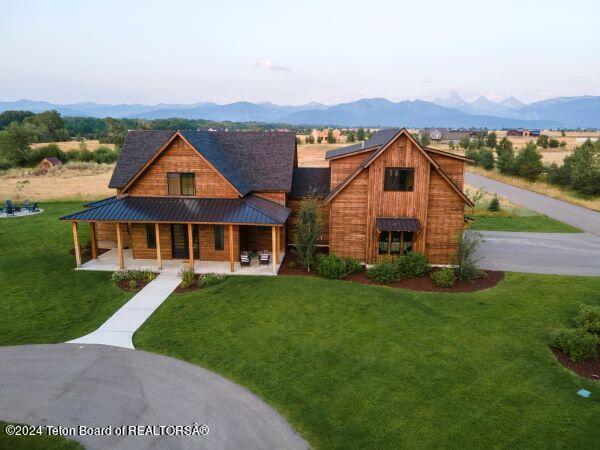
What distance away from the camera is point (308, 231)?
21.0 meters

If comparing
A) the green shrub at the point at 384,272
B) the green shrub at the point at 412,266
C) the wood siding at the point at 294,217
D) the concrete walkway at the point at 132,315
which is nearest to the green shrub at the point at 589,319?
the green shrub at the point at 412,266

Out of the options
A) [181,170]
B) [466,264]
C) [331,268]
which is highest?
[181,170]

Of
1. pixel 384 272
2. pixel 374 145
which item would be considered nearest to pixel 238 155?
pixel 374 145

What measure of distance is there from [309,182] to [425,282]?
10.2 meters

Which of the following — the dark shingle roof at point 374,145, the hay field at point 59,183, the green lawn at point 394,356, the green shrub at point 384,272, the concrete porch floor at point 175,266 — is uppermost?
the dark shingle roof at point 374,145

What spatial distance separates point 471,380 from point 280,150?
18.1 m

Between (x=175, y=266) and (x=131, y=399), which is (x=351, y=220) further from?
(x=131, y=399)

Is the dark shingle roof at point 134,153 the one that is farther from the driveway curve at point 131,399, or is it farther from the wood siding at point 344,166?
the driveway curve at point 131,399

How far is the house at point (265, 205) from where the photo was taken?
20938mm

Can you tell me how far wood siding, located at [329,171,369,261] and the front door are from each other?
7.71 metres

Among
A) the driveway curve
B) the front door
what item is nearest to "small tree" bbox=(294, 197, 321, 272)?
the front door

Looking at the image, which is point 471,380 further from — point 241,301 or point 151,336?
point 151,336

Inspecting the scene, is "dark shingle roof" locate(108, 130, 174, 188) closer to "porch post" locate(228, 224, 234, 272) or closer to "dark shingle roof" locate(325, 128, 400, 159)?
"porch post" locate(228, 224, 234, 272)

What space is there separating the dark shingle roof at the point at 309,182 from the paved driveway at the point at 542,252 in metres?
10.5
